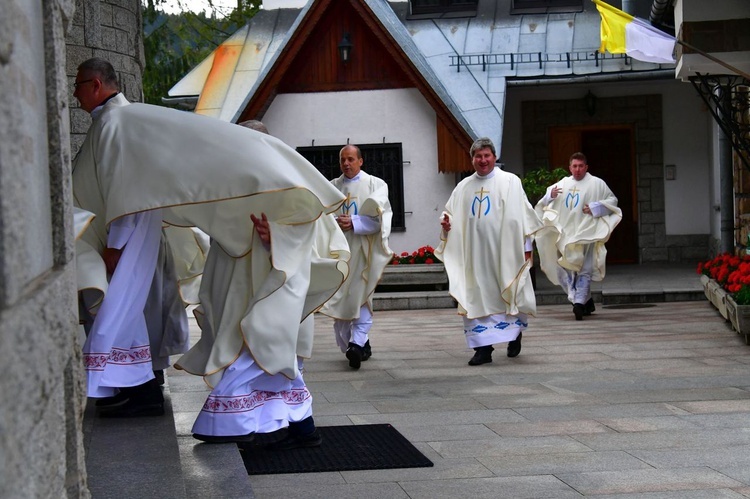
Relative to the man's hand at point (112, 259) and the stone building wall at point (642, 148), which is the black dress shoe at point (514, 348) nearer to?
the man's hand at point (112, 259)

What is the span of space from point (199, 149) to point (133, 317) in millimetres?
858

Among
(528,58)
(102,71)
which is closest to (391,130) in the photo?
(528,58)

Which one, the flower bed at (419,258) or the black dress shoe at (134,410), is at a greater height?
the flower bed at (419,258)

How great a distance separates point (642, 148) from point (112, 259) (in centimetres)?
1548

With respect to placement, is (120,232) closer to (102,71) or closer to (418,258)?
(102,71)

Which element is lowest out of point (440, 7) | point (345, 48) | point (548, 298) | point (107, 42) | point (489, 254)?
point (548, 298)

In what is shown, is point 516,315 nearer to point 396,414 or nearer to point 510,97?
point 396,414

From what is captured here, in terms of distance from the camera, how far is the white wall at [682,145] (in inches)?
766

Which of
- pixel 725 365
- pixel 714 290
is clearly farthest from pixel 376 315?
pixel 725 365

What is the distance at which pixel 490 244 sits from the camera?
9.68 meters

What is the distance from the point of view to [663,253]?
19672 millimetres

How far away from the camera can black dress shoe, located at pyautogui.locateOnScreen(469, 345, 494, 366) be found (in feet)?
30.4

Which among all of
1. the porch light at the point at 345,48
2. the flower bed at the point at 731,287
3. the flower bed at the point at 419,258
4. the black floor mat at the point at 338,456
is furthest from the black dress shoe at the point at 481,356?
the porch light at the point at 345,48

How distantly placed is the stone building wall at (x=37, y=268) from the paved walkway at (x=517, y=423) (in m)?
A: 1.37
